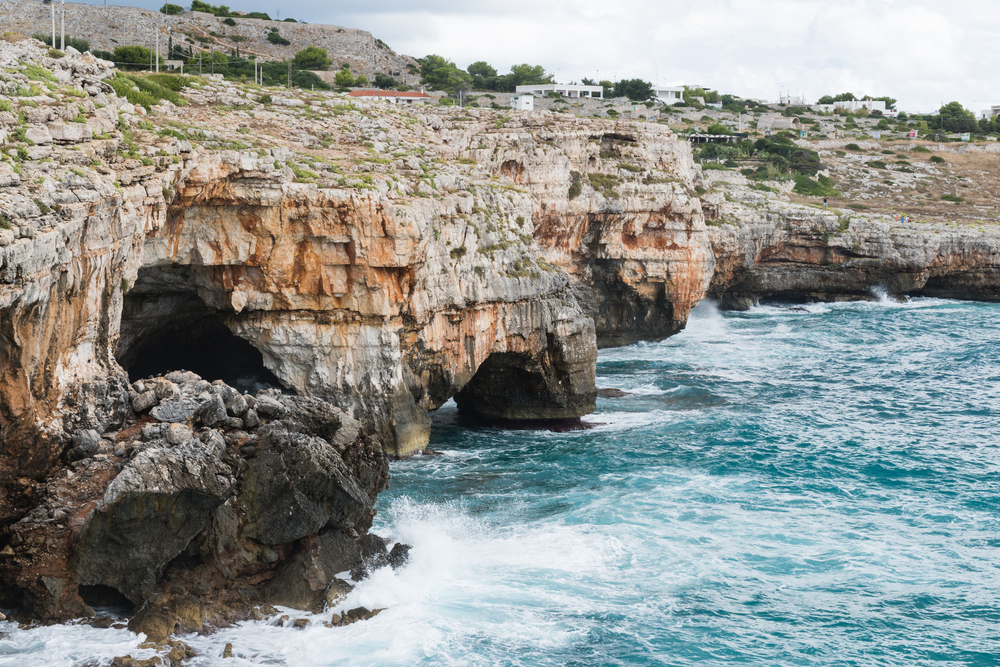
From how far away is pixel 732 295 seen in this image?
6359 centimetres

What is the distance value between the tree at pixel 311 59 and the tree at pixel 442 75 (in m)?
13.2

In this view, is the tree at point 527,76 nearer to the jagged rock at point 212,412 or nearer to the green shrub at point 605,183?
the green shrub at point 605,183

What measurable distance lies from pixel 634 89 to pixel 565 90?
20749mm

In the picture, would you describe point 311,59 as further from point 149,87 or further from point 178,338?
point 178,338

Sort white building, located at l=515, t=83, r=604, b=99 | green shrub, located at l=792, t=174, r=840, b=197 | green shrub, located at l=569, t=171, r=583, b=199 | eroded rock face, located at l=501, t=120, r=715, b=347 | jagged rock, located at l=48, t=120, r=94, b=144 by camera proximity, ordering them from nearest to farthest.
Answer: jagged rock, located at l=48, t=120, r=94, b=144
eroded rock face, located at l=501, t=120, r=715, b=347
green shrub, located at l=569, t=171, r=583, b=199
green shrub, located at l=792, t=174, r=840, b=197
white building, located at l=515, t=83, r=604, b=99

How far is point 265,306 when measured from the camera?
24.7m

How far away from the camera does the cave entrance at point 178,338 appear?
24.4 m

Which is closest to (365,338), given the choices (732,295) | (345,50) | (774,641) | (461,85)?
(774,641)

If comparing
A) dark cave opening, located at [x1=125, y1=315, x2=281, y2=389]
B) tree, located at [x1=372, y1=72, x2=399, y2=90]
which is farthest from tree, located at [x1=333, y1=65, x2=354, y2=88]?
Answer: dark cave opening, located at [x1=125, y1=315, x2=281, y2=389]

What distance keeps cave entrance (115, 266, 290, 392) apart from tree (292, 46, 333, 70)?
64421 millimetres

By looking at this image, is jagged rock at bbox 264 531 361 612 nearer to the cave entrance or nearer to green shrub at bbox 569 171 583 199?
the cave entrance

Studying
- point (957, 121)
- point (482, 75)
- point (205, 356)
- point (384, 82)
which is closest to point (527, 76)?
point (482, 75)

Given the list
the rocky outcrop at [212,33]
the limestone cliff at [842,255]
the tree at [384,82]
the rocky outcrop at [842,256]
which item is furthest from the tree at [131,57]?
the rocky outcrop at [842,256]

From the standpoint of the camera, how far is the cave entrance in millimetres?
24391
